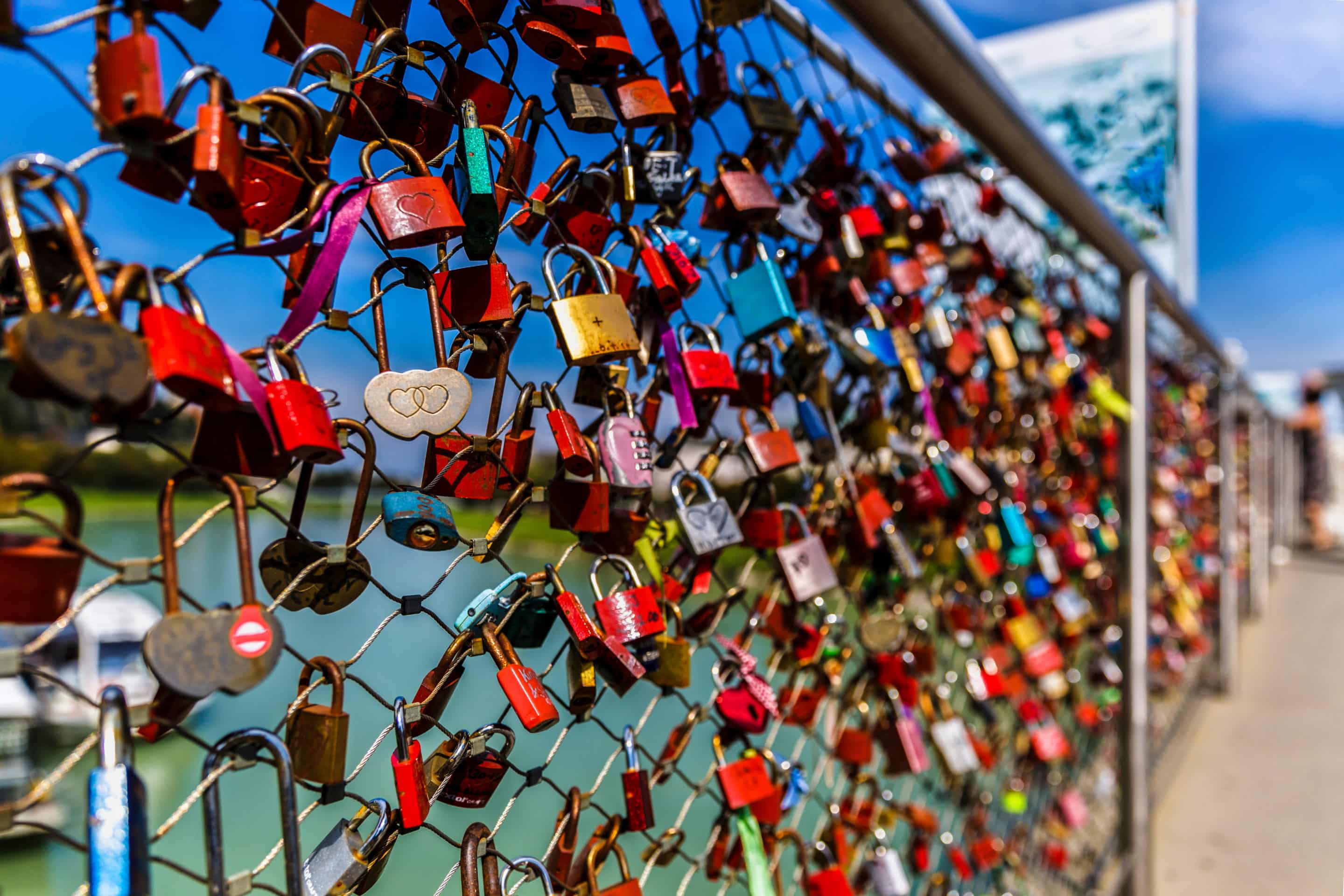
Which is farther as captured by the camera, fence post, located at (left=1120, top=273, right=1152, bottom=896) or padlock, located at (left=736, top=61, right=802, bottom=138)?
fence post, located at (left=1120, top=273, right=1152, bottom=896)

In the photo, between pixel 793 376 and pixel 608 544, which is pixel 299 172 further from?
pixel 793 376

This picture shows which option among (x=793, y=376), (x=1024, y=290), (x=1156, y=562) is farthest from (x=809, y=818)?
(x=793, y=376)

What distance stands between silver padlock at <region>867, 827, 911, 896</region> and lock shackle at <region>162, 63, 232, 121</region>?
828 millimetres

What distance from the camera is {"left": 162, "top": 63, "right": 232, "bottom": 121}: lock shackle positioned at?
340mm

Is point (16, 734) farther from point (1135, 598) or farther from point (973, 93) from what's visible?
point (973, 93)

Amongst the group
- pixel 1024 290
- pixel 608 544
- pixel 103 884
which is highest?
pixel 1024 290

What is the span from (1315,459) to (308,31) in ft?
34.2

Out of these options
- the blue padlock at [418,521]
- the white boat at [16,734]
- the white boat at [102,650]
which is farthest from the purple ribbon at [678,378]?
the white boat at [16,734]

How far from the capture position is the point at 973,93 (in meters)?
0.92

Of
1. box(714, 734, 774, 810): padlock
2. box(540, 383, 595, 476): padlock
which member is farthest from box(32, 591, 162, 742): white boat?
box(540, 383, 595, 476): padlock

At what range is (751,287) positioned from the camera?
63 cm

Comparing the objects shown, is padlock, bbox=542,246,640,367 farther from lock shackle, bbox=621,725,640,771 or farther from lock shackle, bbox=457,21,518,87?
lock shackle, bbox=621,725,640,771

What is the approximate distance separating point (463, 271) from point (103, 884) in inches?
12.0

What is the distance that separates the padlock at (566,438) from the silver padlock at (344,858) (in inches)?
7.7
